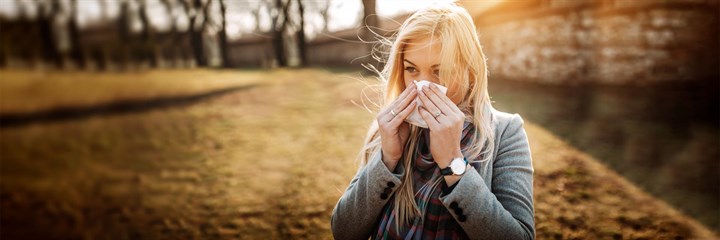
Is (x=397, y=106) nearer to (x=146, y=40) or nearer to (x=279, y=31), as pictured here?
(x=146, y=40)

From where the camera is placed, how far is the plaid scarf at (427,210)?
172cm

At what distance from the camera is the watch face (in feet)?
5.31

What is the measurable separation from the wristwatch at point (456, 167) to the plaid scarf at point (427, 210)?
67mm

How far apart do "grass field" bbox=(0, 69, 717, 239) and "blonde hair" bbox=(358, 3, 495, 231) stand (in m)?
1.19

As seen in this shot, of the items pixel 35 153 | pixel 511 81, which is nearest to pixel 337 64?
pixel 511 81

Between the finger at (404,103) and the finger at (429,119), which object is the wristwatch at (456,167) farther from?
the finger at (404,103)

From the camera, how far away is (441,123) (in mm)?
1601

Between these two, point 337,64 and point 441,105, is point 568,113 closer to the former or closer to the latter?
point 441,105

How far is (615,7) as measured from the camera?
29.4 ft

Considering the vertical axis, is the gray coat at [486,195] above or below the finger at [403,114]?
below

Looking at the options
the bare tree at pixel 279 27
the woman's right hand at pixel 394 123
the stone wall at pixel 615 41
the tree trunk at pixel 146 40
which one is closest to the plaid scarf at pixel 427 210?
the woman's right hand at pixel 394 123

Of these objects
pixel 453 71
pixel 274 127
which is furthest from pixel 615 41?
pixel 453 71

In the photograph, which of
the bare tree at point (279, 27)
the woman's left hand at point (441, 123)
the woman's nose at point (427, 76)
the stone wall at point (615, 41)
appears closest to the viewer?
the woman's left hand at point (441, 123)

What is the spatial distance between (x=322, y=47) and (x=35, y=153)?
25.2 meters
